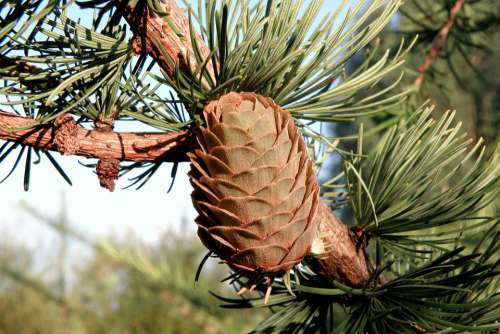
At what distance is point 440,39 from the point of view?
445mm

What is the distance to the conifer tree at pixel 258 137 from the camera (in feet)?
0.65

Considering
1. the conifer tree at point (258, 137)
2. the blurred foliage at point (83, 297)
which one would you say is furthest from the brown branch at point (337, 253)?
the blurred foliage at point (83, 297)

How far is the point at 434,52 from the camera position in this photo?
1.47 ft

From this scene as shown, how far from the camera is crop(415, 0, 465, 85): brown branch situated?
0.43 m

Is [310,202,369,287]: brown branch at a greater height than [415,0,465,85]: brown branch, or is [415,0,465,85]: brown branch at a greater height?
[415,0,465,85]: brown branch

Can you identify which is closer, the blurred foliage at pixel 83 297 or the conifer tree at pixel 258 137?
the conifer tree at pixel 258 137

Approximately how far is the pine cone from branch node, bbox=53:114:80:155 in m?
0.05

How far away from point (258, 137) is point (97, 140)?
0.06m

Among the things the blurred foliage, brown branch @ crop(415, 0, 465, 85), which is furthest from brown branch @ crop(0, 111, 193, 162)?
the blurred foliage

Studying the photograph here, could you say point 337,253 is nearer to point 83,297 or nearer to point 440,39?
→ point 440,39

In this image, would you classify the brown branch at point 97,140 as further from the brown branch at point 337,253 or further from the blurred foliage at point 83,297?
the blurred foliage at point 83,297

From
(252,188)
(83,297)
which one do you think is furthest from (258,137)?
(83,297)

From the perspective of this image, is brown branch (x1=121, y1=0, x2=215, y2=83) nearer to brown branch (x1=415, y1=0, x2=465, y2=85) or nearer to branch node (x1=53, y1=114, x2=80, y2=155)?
branch node (x1=53, y1=114, x2=80, y2=155)

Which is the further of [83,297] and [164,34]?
[83,297]
